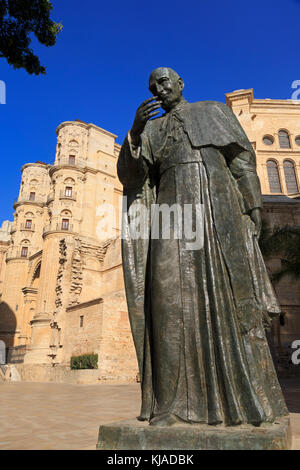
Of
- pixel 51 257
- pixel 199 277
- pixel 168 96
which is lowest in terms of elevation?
pixel 199 277

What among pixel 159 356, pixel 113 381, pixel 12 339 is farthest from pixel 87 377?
pixel 12 339

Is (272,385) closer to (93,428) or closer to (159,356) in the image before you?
(159,356)

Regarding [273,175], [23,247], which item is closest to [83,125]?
[23,247]

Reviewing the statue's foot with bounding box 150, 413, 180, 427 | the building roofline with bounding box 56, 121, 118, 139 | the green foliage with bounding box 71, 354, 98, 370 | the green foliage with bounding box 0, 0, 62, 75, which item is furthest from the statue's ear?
the building roofline with bounding box 56, 121, 118, 139

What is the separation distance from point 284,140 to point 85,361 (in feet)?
88.1

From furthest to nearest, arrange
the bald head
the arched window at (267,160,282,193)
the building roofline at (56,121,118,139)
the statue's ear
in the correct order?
the building roofline at (56,121,118,139), the arched window at (267,160,282,193), the statue's ear, the bald head

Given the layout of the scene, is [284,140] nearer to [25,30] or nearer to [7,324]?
[25,30]

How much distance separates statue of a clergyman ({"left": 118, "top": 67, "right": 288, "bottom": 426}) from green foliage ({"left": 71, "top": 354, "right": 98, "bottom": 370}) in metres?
17.4

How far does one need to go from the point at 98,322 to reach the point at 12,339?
905 inches

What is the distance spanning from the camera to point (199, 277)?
2.53 m

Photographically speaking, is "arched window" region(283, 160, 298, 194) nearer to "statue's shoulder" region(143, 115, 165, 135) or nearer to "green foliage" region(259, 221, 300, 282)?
"green foliage" region(259, 221, 300, 282)

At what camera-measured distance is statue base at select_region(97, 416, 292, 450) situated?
6.27 ft

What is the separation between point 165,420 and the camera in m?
2.19

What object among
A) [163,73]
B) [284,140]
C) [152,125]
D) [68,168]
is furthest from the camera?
[68,168]
